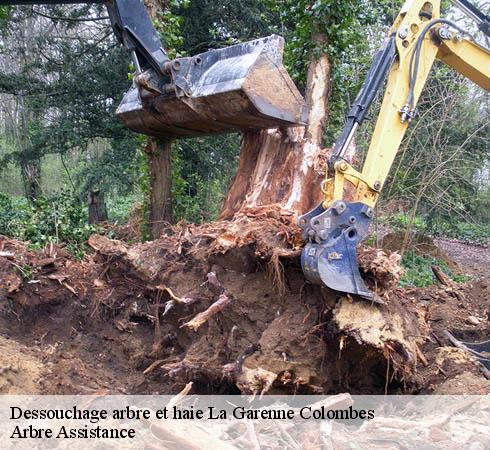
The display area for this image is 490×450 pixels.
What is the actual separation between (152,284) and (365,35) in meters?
6.52

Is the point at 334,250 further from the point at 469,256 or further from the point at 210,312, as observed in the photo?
the point at 469,256

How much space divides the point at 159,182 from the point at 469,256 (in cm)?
1003

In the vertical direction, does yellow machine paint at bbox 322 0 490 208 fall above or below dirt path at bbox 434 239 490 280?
above

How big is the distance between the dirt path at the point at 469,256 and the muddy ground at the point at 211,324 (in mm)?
7361

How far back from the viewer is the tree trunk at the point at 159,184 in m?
7.49

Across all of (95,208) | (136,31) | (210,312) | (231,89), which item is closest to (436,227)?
(95,208)

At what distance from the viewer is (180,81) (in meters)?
4.98

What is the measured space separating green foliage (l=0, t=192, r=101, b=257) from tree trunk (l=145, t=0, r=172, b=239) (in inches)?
35.4

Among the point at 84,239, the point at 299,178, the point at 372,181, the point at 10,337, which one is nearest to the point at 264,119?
the point at 299,178

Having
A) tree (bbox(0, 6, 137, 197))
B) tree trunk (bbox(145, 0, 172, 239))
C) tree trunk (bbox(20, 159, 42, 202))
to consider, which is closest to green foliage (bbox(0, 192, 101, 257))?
tree trunk (bbox(145, 0, 172, 239))

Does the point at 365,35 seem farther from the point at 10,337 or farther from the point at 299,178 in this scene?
Result: the point at 10,337

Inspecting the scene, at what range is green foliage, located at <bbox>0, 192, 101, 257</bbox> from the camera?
7164 millimetres

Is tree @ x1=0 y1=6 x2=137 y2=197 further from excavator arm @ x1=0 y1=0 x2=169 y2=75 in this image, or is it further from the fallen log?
the fallen log

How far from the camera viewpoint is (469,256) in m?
14.4
